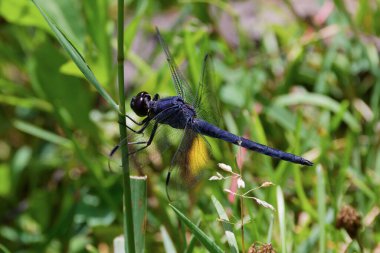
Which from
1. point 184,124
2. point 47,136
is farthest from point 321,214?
point 47,136

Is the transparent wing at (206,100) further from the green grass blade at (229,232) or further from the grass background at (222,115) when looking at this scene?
the green grass blade at (229,232)

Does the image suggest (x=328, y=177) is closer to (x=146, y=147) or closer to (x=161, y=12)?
(x=146, y=147)

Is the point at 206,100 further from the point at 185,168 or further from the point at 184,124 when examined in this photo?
the point at 185,168

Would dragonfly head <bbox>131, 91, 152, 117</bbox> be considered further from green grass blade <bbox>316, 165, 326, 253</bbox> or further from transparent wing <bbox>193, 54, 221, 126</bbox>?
green grass blade <bbox>316, 165, 326, 253</bbox>

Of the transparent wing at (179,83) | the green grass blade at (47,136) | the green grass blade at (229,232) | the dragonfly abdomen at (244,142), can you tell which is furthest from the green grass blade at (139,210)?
the green grass blade at (47,136)

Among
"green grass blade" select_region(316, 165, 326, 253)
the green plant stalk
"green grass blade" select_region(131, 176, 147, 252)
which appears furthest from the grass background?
the green plant stalk

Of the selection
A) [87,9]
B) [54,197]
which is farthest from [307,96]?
[54,197]

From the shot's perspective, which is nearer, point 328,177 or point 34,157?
point 328,177
